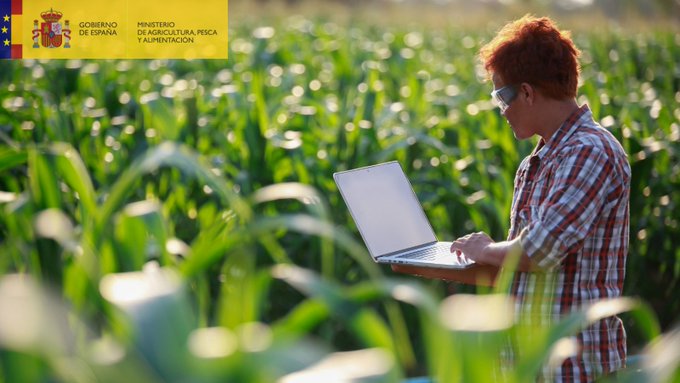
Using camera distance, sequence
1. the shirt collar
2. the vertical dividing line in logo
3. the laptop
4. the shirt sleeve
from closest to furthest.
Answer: the shirt sleeve < the shirt collar < the laptop < the vertical dividing line in logo

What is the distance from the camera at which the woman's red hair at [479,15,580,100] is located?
2.12 meters

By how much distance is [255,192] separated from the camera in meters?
3.01

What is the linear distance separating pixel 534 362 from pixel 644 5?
2451 centimetres

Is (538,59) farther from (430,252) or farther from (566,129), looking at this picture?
(430,252)

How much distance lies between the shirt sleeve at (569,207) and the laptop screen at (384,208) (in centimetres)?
42

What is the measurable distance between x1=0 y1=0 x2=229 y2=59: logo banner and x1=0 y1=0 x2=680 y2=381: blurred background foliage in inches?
9.9

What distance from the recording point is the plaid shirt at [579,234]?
2010 millimetres

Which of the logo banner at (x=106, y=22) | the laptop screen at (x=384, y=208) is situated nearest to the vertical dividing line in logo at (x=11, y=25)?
the logo banner at (x=106, y=22)

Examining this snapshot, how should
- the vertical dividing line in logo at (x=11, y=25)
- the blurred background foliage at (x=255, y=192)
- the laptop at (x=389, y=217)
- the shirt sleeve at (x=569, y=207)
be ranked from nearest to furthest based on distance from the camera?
the blurred background foliage at (x=255, y=192), the shirt sleeve at (x=569, y=207), the laptop at (x=389, y=217), the vertical dividing line in logo at (x=11, y=25)

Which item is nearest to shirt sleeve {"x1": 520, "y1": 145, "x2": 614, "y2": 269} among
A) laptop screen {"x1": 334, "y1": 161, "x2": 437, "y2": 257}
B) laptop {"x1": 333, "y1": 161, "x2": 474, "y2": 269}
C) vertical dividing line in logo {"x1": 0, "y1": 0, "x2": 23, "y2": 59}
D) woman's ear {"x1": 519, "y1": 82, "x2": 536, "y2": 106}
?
woman's ear {"x1": 519, "y1": 82, "x2": 536, "y2": 106}

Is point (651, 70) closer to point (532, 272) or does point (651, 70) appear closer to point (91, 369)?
point (532, 272)

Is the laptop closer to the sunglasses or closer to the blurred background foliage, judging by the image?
the blurred background foliage

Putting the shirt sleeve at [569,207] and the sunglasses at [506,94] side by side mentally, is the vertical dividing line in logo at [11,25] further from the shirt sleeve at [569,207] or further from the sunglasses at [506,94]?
the shirt sleeve at [569,207]

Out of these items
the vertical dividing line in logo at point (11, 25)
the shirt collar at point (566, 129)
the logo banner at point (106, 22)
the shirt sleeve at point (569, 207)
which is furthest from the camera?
the vertical dividing line in logo at point (11, 25)
